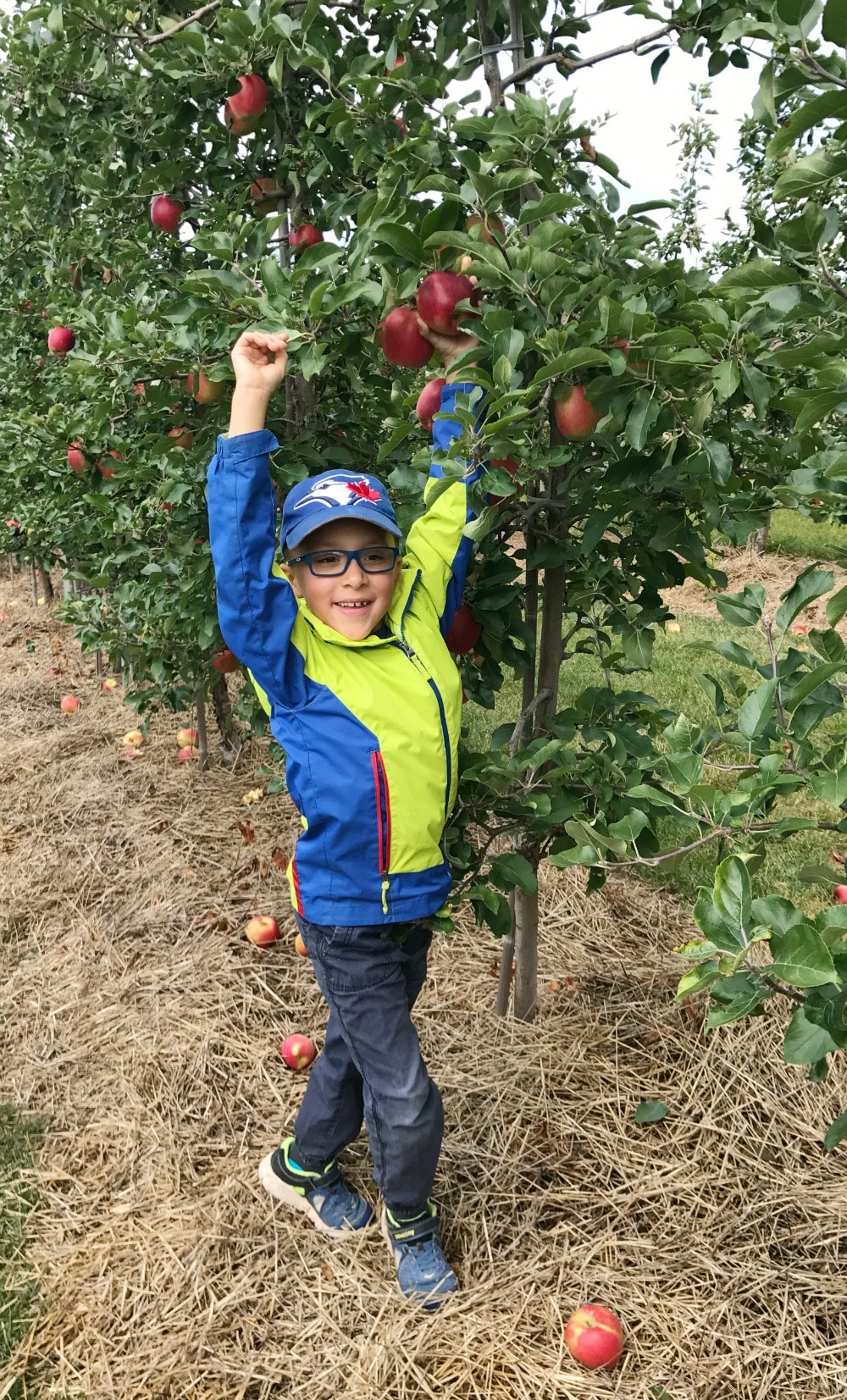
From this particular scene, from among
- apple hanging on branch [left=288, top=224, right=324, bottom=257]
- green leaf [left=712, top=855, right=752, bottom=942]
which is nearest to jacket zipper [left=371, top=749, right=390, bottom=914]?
green leaf [left=712, top=855, right=752, bottom=942]

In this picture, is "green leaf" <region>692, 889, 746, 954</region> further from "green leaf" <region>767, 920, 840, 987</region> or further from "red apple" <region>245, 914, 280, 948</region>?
"red apple" <region>245, 914, 280, 948</region>

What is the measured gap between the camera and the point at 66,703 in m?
5.78

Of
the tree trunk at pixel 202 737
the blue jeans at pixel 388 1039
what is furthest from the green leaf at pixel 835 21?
the tree trunk at pixel 202 737

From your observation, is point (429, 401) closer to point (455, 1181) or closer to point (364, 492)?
point (364, 492)

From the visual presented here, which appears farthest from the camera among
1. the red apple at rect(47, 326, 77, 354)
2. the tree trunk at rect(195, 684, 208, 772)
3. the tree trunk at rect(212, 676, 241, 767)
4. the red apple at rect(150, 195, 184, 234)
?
the tree trunk at rect(212, 676, 241, 767)

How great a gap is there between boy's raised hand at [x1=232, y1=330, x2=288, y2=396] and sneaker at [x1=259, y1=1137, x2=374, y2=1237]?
1.66 meters

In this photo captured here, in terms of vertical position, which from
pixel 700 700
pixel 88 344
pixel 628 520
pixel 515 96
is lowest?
pixel 700 700

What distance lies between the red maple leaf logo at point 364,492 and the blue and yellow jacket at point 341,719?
148mm

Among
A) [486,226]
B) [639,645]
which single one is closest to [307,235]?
[486,226]

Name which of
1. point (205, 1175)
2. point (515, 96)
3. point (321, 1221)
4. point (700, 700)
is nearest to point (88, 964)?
point (205, 1175)

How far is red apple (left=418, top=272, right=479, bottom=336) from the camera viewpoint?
1642mm

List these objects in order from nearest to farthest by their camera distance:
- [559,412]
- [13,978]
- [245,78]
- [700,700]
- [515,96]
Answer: [515,96]
[559,412]
[245,78]
[13,978]
[700,700]

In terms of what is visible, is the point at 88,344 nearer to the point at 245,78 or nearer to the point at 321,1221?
the point at 245,78

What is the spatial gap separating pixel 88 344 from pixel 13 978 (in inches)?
81.1
